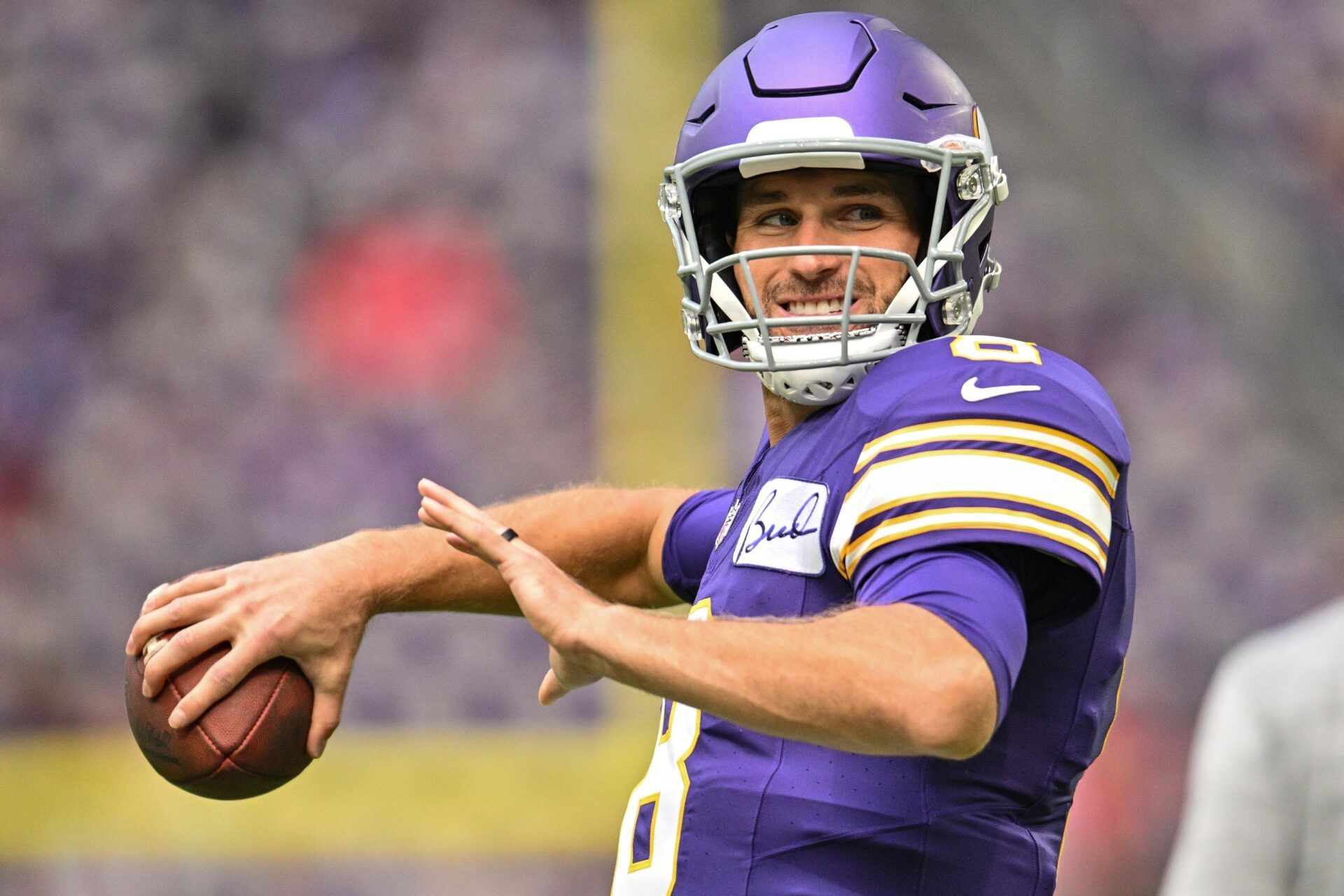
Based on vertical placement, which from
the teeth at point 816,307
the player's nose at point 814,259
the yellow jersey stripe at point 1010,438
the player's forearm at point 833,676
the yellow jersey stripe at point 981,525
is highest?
the player's nose at point 814,259

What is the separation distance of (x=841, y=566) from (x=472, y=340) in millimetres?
3686

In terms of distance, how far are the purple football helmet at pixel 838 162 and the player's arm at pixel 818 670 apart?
20.2 inches

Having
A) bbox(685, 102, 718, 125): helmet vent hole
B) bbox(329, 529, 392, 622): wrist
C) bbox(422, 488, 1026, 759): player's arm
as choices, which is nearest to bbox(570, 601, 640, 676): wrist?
bbox(422, 488, 1026, 759): player's arm

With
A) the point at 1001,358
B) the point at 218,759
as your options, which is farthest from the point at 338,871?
the point at 1001,358

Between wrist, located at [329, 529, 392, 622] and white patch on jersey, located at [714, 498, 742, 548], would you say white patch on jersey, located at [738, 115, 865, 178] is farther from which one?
wrist, located at [329, 529, 392, 622]

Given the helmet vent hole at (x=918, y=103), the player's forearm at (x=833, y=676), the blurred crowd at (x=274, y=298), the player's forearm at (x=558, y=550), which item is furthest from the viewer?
the blurred crowd at (x=274, y=298)

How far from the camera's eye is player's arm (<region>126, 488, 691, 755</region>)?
7.05ft

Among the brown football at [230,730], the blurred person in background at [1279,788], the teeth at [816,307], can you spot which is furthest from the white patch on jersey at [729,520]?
the blurred person in background at [1279,788]

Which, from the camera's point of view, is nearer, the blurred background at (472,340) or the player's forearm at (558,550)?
the player's forearm at (558,550)

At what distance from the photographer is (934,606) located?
1577 millimetres

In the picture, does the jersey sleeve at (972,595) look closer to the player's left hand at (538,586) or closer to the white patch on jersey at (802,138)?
the player's left hand at (538,586)

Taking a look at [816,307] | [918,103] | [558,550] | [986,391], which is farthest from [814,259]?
[558,550]

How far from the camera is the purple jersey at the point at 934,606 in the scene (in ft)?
5.46

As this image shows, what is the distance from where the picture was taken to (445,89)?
5578 mm
